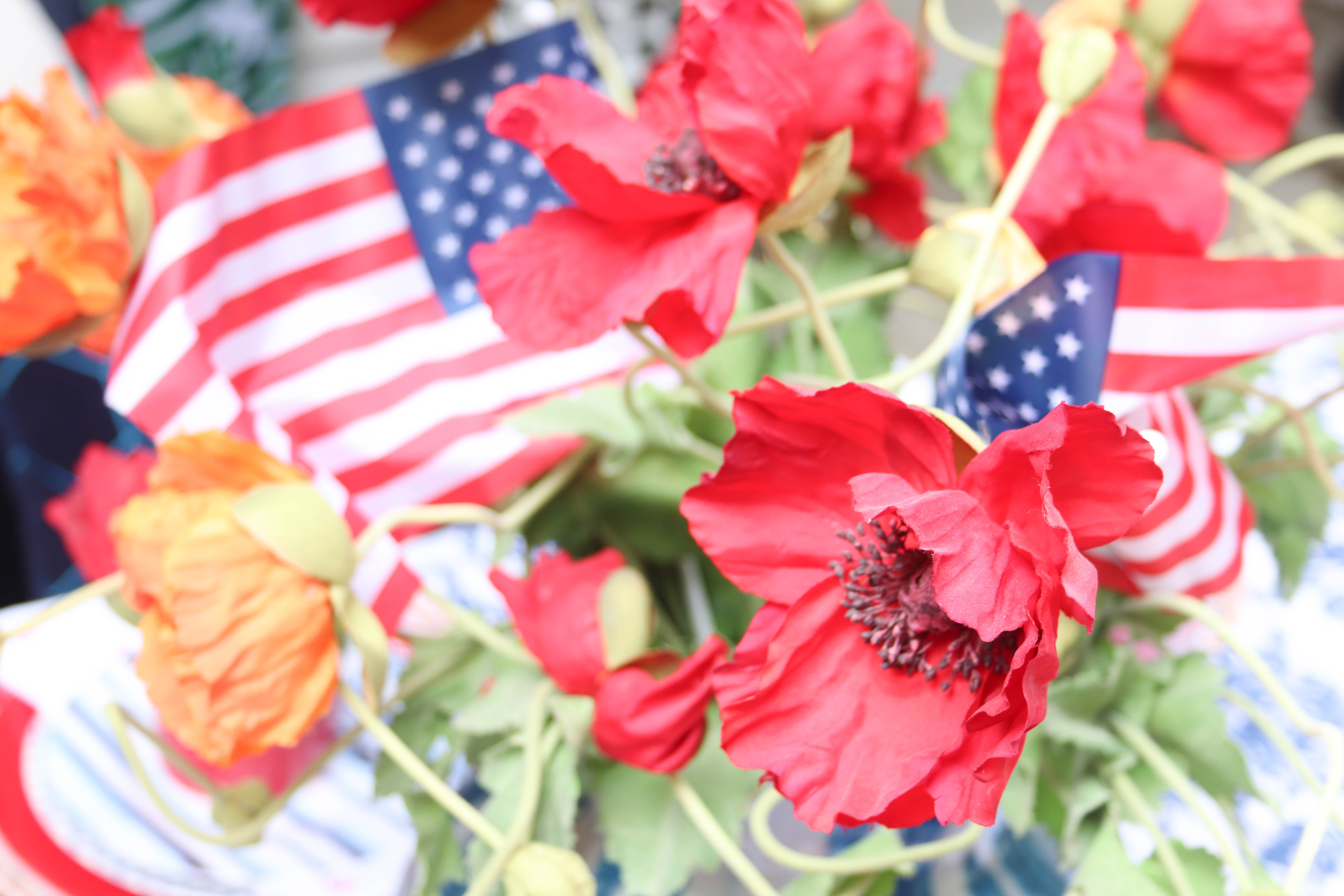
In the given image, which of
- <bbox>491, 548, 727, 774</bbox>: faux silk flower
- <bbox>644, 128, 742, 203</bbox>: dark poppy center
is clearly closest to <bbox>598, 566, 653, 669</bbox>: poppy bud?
<bbox>491, 548, 727, 774</bbox>: faux silk flower

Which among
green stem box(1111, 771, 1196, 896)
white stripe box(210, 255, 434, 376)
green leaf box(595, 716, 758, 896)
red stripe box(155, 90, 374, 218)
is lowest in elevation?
green stem box(1111, 771, 1196, 896)

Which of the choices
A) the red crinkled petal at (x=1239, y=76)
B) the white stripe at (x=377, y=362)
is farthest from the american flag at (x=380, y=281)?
the red crinkled petal at (x=1239, y=76)

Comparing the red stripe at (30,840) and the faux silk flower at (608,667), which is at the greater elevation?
the faux silk flower at (608,667)

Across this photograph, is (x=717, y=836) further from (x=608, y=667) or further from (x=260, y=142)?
(x=260, y=142)

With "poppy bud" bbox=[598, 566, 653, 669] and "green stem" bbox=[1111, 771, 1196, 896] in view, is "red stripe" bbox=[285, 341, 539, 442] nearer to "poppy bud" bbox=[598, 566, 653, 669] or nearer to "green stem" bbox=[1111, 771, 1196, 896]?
"poppy bud" bbox=[598, 566, 653, 669]

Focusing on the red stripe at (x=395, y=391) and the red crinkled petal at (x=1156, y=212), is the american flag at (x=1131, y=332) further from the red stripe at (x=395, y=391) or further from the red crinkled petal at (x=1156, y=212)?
the red stripe at (x=395, y=391)

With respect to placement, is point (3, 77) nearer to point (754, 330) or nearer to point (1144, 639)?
point (754, 330)

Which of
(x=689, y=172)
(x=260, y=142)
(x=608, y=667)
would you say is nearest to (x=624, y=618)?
(x=608, y=667)

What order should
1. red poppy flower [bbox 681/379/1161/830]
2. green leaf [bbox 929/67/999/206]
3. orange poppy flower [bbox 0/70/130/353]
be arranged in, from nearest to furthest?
red poppy flower [bbox 681/379/1161/830] → orange poppy flower [bbox 0/70/130/353] → green leaf [bbox 929/67/999/206]
